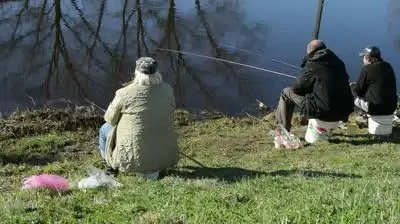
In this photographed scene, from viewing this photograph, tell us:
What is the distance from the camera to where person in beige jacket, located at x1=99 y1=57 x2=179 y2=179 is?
588 cm

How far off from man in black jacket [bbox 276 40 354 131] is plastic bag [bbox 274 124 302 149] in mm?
320

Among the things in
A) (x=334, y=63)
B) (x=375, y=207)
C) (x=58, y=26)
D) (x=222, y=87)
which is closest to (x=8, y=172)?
(x=334, y=63)

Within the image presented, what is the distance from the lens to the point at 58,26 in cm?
1563

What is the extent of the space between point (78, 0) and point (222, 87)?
308 inches

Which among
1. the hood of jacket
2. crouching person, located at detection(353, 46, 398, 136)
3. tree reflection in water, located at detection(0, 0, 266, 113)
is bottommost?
tree reflection in water, located at detection(0, 0, 266, 113)

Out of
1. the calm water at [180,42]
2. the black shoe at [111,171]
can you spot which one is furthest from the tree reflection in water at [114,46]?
the black shoe at [111,171]

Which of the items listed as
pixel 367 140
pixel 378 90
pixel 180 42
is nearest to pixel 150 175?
pixel 367 140

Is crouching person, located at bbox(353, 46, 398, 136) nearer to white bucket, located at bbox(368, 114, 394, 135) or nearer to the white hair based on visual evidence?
white bucket, located at bbox(368, 114, 394, 135)

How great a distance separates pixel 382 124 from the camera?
25.1 ft

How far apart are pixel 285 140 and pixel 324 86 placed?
80cm

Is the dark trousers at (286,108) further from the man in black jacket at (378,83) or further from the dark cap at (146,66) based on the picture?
the dark cap at (146,66)

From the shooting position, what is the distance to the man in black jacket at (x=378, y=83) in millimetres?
7504

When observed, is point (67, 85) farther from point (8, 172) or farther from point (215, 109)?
point (8, 172)

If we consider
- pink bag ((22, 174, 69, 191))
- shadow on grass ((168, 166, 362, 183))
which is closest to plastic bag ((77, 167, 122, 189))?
pink bag ((22, 174, 69, 191))
